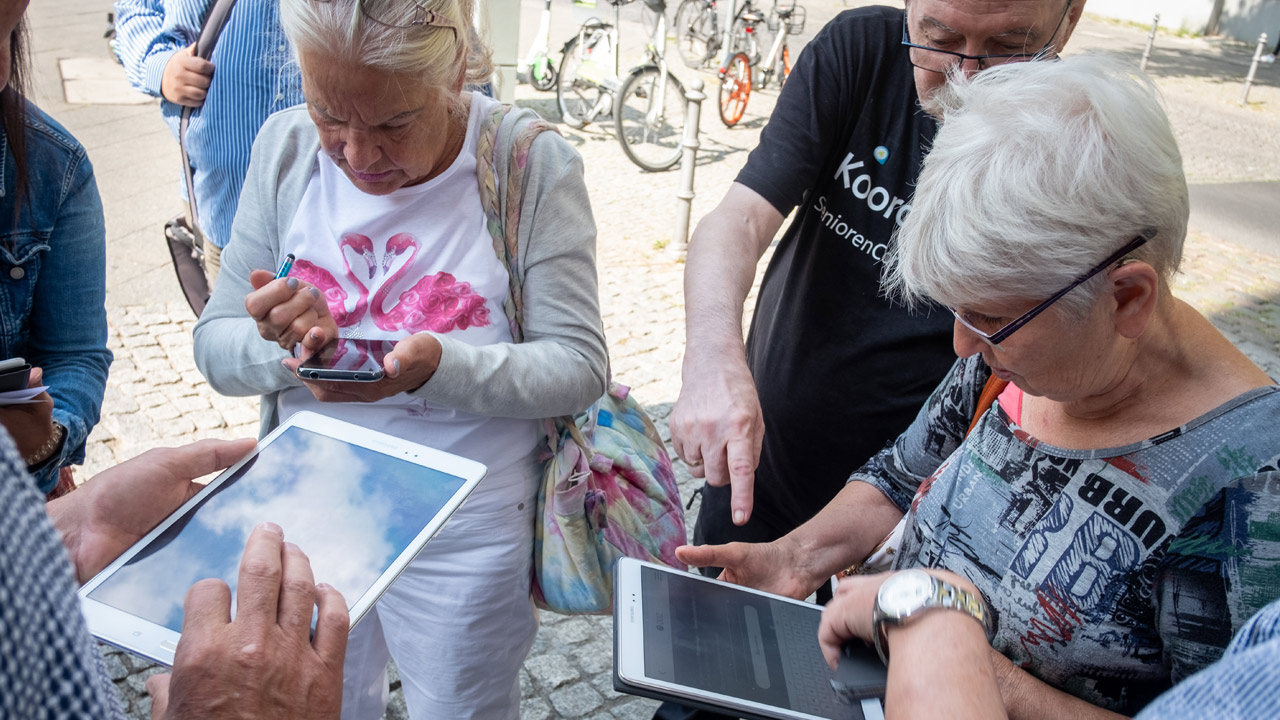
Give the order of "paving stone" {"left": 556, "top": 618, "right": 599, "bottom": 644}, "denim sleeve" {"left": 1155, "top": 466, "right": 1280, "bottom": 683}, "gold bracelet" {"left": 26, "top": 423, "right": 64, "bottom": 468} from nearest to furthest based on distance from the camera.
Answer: "denim sleeve" {"left": 1155, "top": 466, "right": 1280, "bottom": 683} → "gold bracelet" {"left": 26, "top": 423, "right": 64, "bottom": 468} → "paving stone" {"left": 556, "top": 618, "right": 599, "bottom": 644}

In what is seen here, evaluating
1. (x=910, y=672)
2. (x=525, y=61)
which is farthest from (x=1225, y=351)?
(x=525, y=61)

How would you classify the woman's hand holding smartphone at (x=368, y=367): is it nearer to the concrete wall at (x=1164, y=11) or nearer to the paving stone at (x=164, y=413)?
the paving stone at (x=164, y=413)

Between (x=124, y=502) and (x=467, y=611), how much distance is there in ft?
2.40

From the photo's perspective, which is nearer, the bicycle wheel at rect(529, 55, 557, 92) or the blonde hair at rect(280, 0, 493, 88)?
the blonde hair at rect(280, 0, 493, 88)

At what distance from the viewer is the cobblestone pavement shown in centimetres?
315

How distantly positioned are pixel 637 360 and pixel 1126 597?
4.07 metres

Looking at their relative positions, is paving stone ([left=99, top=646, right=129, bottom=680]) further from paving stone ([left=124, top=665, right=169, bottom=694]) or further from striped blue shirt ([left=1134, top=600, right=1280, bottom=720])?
striped blue shirt ([left=1134, top=600, right=1280, bottom=720])

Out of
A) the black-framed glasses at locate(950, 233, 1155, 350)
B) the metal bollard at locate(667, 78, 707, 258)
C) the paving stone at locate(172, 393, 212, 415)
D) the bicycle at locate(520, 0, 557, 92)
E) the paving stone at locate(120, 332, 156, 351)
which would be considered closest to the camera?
the black-framed glasses at locate(950, 233, 1155, 350)

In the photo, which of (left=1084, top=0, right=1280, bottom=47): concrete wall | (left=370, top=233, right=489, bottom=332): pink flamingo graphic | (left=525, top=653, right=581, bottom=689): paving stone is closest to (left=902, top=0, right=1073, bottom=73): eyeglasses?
(left=370, top=233, right=489, bottom=332): pink flamingo graphic

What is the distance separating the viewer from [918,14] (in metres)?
1.88

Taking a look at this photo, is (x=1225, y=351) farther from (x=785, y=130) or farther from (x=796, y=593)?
(x=785, y=130)

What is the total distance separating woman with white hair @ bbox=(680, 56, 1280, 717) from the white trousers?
0.89 metres

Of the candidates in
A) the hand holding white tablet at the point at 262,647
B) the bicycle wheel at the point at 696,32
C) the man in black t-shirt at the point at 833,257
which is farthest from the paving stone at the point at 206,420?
the bicycle wheel at the point at 696,32

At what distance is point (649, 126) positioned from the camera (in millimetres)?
9000
